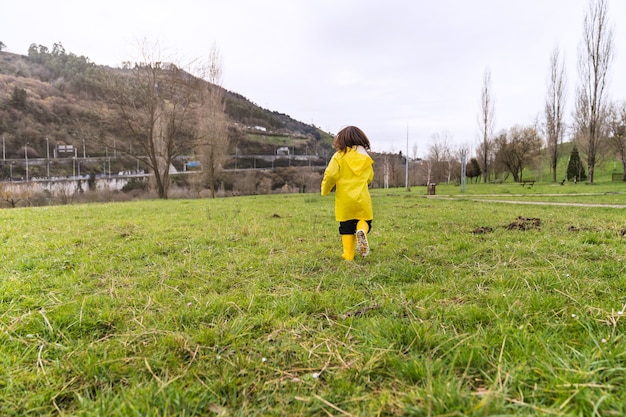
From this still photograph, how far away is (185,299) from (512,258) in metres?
3.66

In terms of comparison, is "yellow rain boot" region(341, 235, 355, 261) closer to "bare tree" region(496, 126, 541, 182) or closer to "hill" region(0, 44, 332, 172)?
"hill" region(0, 44, 332, 172)

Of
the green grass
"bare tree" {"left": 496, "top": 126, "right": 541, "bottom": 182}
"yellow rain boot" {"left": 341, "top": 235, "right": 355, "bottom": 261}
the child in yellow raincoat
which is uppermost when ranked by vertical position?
"bare tree" {"left": 496, "top": 126, "right": 541, "bottom": 182}

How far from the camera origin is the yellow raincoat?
13.5 ft

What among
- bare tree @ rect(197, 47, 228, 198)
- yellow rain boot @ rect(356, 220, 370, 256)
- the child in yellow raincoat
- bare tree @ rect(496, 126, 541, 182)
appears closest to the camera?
yellow rain boot @ rect(356, 220, 370, 256)

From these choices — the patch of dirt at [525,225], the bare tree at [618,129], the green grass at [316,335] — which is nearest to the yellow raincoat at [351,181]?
the green grass at [316,335]

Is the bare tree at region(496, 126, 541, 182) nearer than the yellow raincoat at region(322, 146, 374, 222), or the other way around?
the yellow raincoat at region(322, 146, 374, 222)

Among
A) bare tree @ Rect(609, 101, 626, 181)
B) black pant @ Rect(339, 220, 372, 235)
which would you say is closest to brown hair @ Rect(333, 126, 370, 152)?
black pant @ Rect(339, 220, 372, 235)

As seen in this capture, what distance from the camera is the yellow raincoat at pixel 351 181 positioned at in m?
4.11

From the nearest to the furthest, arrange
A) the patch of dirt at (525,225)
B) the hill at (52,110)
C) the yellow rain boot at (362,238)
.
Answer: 1. the yellow rain boot at (362,238)
2. the patch of dirt at (525,225)
3. the hill at (52,110)

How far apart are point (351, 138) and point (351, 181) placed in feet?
1.97

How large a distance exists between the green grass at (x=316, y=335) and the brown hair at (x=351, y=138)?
61.9 inches

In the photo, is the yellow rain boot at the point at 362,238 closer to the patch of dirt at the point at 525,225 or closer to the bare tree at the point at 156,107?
the patch of dirt at the point at 525,225

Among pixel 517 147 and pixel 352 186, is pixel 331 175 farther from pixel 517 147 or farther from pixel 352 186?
pixel 517 147

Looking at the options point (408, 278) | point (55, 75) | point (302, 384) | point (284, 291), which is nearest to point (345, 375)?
point (302, 384)
